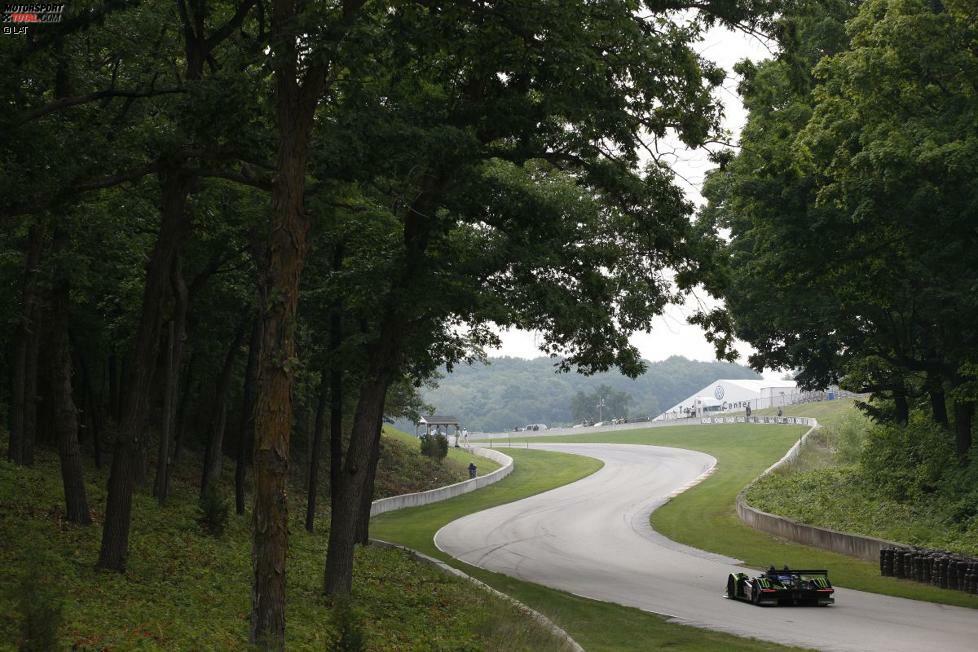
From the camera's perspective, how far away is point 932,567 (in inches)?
957

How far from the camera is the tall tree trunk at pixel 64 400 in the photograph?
17406 millimetres

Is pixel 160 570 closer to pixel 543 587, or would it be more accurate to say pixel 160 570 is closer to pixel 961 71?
pixel 543 587

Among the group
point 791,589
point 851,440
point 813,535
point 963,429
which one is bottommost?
point 813,535

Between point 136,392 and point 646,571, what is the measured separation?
17.4 m

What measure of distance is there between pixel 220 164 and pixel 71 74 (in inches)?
169

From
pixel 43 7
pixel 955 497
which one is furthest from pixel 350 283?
pixel 955 497

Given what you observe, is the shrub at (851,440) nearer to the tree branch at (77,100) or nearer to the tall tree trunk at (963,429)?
the tall tree trunk at (963,429)

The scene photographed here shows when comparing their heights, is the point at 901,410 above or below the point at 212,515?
above

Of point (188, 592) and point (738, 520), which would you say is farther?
point (738, 520)

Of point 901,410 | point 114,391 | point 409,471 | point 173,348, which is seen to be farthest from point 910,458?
point 114,391

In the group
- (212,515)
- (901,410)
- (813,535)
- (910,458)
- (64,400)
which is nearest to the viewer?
(64,400)

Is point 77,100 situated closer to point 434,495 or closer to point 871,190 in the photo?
point 871,190

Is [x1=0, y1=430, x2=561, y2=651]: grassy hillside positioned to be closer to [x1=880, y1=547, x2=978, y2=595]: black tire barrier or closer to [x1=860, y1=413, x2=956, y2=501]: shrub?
[x1=880, y1=547, x2=978, y2=595]: black tire barrier

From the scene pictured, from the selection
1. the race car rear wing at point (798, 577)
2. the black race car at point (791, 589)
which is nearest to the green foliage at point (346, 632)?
the black race car at point (791, 589)
